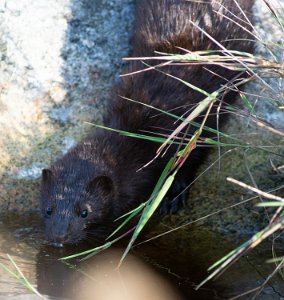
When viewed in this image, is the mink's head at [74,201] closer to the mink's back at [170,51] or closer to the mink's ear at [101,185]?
the mink's ear at [101,185]

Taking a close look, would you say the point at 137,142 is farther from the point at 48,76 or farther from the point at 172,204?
the point at 48,76

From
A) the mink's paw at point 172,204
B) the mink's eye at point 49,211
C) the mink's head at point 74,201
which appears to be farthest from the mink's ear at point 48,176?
the mink's paw at point 172,204

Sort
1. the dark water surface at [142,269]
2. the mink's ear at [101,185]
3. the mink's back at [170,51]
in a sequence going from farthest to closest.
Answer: the mink's back at [170,51], the mink's ear at [101,185], the dark water surface at [142,269]

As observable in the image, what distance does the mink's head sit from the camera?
3.94 meters

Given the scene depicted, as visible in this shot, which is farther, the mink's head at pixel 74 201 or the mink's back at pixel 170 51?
the mink's back at pixel 170 51

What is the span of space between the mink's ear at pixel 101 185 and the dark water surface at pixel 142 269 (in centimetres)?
33

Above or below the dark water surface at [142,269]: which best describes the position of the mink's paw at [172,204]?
above

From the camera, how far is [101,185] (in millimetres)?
→ 4098

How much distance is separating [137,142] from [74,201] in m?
0.61

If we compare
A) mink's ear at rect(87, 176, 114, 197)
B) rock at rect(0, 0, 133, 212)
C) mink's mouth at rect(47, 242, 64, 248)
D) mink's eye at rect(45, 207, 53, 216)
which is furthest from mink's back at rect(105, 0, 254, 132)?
mink's mouth at rect(47, 242, 64, 248)

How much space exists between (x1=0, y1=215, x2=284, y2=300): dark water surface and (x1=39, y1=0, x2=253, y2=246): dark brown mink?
0.59 ft

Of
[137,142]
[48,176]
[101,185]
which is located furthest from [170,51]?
[48,176]

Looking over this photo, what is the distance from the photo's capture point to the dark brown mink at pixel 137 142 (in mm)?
4020

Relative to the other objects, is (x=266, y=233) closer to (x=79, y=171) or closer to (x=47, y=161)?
(x=79, y=171)
